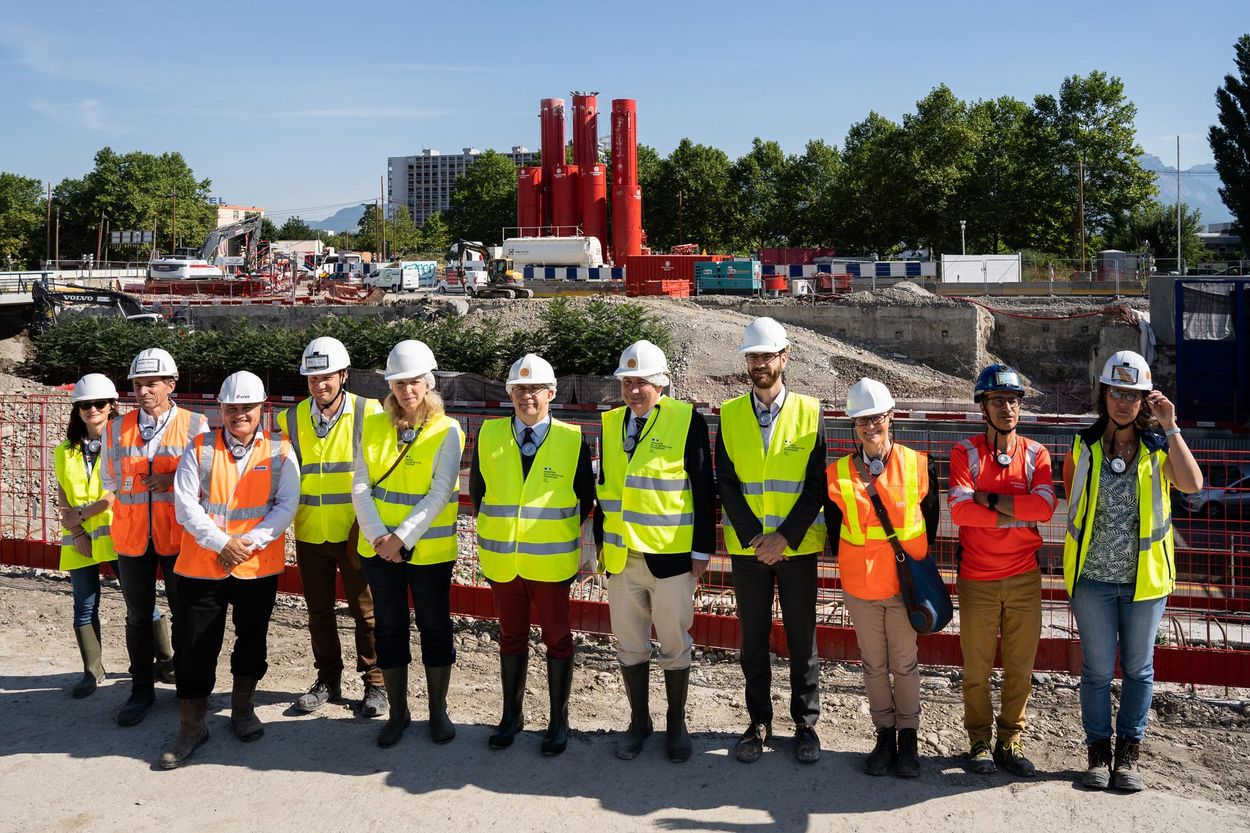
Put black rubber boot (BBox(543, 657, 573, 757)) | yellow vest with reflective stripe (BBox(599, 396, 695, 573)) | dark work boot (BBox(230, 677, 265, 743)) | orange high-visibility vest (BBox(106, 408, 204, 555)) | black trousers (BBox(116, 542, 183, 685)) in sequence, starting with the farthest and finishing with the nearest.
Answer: black trousers (BBox(116, 542, 183, 685)) < orange high-visibility vest (BBox(106, 408, 204, 555)) < dark work boot (BBox(230, 677, 265, 743)) < black rubber boot (BBox(543, 657, 573, 757)) < yellow vest with reflective stripe (BBox(599, 396, 695, 573))

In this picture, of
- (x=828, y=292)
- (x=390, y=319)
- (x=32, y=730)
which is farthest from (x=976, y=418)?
(x=828, y=292)

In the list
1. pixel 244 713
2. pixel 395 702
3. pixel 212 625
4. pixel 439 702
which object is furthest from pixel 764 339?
pixel 244 713

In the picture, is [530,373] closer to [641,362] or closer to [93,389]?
[641,362]

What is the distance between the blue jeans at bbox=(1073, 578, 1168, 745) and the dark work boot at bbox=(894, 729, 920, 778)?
0.77 m

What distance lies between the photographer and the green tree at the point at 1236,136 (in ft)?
147

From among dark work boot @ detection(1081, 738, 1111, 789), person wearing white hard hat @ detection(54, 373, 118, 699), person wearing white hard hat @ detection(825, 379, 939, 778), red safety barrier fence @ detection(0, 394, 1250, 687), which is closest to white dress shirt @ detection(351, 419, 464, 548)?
red safety barrier fence @ detection(0, 394, 1250, 687)

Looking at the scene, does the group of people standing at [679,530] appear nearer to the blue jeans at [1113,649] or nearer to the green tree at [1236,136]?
the blue jeans at [1113,649]

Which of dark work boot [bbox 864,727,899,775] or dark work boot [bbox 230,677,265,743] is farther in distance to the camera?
dark work boot [bbox 230,677,265,743]

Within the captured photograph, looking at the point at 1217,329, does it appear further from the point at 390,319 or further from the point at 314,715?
the point at 390,319

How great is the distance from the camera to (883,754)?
4914mm

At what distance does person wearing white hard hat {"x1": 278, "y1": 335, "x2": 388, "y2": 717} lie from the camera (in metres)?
5.63

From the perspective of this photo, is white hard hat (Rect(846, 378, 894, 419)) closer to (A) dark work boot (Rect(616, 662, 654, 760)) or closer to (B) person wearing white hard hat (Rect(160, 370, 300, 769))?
(A) dark work boot (Rect(616, 662, 654, 760))

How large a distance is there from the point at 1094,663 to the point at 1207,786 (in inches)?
30.2

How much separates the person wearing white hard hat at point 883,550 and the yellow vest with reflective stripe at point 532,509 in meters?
1.27
